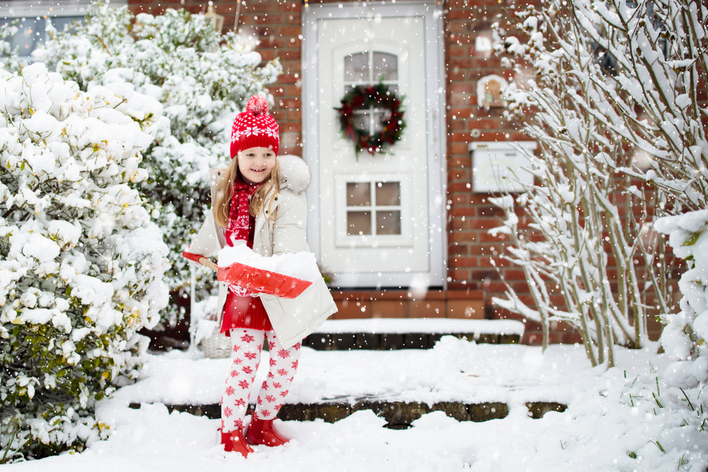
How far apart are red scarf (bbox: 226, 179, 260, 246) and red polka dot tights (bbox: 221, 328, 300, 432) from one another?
0.38 metres

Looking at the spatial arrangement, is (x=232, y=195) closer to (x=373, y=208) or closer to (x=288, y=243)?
(x=288, y=243)

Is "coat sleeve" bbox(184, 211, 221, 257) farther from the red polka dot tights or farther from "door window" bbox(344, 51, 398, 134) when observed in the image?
"door window" bbox(344, 51, 398, 134)

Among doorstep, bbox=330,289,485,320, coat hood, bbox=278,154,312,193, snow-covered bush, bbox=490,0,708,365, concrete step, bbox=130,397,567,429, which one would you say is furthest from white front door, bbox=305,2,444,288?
coat hood, bbox=278,154,312,193

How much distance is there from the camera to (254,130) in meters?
2.08

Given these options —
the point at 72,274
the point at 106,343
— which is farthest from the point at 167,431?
the point at 72,274

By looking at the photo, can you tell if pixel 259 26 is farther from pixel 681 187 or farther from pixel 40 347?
pixel 681 187

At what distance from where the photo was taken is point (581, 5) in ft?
6.22

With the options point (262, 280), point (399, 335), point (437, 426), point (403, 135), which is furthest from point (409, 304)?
point (262, 280)

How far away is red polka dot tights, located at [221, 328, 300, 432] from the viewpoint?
6.58 feet

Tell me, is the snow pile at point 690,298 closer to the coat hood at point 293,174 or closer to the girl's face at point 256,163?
the coat hood at point 293,174

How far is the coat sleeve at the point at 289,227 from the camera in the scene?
199cm

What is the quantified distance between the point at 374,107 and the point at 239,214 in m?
2.85

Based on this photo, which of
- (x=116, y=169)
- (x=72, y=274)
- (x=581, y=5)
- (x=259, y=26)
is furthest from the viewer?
(x=259, y=26)

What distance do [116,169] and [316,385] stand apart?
1324 millimetres
